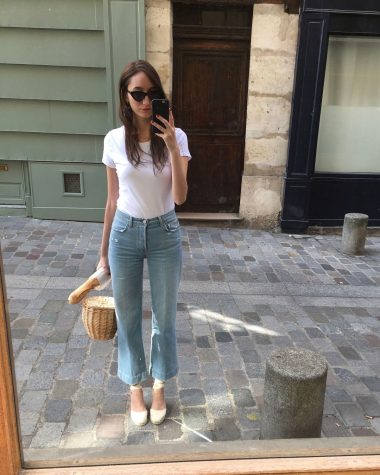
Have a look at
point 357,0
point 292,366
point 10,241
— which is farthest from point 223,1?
point 292,366

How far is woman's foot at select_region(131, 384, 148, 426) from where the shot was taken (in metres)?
2.67

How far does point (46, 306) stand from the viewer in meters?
4.16

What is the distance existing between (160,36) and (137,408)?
5059 millimetres

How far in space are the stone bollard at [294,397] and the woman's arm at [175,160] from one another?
3.52 ft

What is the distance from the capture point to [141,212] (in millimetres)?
2275

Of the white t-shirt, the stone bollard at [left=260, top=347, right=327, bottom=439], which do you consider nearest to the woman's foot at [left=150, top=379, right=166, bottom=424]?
the stone bollard at [left=260, top=347, right=327, bottom=439]

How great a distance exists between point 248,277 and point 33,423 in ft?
9.64

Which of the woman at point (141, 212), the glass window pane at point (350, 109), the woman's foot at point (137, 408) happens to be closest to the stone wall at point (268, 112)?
the glass window pane at point (350, 109)

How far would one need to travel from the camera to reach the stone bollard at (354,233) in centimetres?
588

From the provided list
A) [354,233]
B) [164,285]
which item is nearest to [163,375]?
[164,285]

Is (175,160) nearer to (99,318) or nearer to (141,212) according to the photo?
(141,212)

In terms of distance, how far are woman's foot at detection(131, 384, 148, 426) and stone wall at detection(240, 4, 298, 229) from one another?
4.54 m

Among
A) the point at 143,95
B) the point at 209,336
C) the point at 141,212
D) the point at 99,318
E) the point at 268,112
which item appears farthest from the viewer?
the point at 268,112

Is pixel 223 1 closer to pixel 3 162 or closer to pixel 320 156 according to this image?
pixel 320 156
